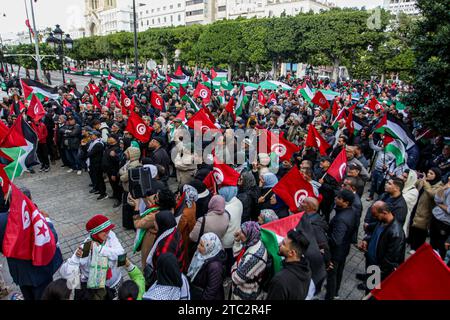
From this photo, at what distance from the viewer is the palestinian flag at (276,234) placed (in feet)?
10.9

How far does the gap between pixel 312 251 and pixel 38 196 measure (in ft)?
24.0

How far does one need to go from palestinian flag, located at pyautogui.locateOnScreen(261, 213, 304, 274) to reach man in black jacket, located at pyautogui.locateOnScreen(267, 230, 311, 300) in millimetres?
456

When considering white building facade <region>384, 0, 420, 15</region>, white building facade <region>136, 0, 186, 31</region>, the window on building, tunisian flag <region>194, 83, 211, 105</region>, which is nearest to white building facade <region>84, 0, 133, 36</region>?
white building facade <region>136, 0, 186, 31</region>

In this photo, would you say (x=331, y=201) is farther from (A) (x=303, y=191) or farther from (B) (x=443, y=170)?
(B) (x=443, y=170)

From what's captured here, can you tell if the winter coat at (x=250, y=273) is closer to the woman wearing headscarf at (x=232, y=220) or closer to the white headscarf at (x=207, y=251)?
the white headscarf at (x=207, y=251)

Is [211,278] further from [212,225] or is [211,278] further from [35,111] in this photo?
Result: [35,111]

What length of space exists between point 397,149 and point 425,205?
1791mm

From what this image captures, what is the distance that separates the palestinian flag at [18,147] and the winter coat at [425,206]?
6482mm

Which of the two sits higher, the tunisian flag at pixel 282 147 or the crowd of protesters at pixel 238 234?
the tunisian flag at pixel 282 147

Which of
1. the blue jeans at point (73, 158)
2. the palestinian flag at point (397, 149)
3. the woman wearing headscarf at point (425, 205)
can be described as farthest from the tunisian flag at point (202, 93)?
the woman wearing headscarf at point (425, 205)

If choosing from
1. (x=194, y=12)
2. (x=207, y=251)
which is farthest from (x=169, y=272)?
(x=194, y=12)

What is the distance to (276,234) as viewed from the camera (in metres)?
3.49

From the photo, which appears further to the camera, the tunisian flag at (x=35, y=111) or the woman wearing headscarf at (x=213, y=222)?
the tunisian flag at (x=35, y=111)

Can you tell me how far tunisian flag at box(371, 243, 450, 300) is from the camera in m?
2.12
